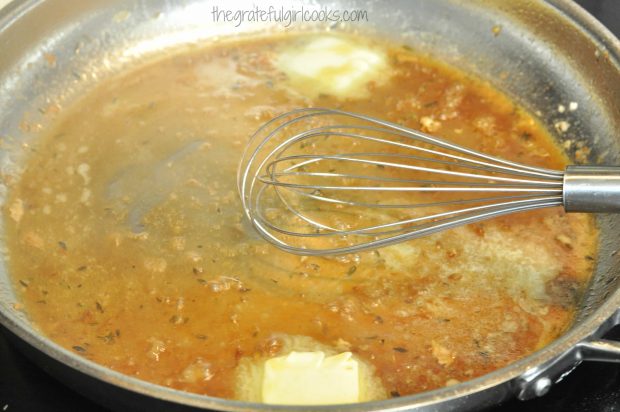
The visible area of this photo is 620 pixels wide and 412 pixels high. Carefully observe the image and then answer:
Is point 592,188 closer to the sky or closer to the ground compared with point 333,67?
closer to the ground

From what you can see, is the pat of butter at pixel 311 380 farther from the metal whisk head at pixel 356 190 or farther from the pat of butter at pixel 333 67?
the pat of butter at pixel 333 67

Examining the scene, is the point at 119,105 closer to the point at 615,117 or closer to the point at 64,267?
the point at 64,267

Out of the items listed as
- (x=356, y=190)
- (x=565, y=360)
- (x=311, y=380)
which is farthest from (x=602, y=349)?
(x=356, y=190)

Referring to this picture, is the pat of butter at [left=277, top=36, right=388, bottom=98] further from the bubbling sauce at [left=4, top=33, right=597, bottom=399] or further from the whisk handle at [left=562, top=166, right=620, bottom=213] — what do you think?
the whisk handle at [left=562, top=166, right=620, bottom=213]

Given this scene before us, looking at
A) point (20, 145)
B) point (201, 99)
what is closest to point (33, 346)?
point (20, 145)

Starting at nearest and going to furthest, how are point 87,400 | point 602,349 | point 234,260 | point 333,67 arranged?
point 602,349
point 87,400
point 234,260
point 333,67

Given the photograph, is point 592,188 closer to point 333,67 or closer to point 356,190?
point 356,190
